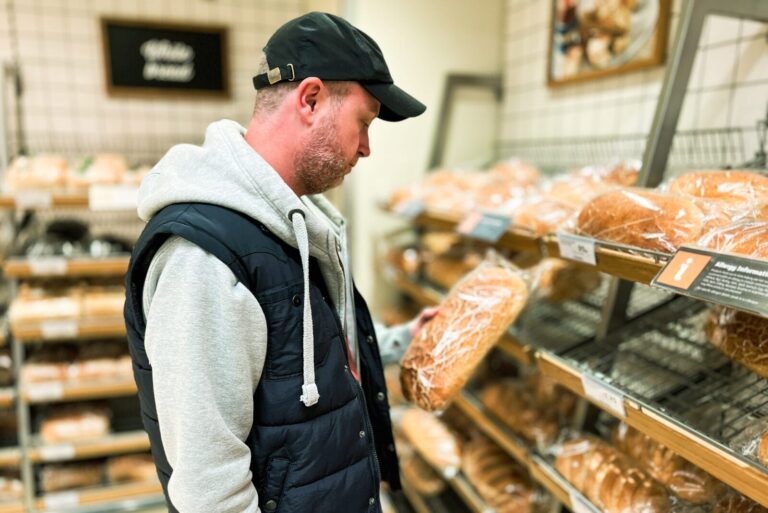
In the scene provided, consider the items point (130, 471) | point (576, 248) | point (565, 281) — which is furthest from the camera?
point (130, 471)

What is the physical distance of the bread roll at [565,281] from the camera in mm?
1849

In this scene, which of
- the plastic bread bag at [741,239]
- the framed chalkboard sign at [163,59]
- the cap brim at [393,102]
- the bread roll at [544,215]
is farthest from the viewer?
the framed chalkboard sign at [163,59]

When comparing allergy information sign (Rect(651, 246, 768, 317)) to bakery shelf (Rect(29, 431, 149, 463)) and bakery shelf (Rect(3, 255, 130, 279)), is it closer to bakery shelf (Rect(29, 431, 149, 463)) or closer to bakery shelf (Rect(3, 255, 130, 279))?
bakery shelf (Rect(3, 255, 130, 279))

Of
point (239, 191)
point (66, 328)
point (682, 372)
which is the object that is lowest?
point (66, 328)

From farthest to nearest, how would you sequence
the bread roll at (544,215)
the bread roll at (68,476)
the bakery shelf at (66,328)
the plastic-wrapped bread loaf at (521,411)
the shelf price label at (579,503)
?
the bread roll at (68,476)
the bakery shelf at (66,328)
the plastic-wrapped bread loaf at (521,411)
the bread roll at (544,215)
the shelf price label at (579,503)

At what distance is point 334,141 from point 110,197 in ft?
5.53

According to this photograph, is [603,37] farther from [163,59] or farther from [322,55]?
[163,59]

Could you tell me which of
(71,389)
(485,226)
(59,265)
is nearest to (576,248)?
(485,226)

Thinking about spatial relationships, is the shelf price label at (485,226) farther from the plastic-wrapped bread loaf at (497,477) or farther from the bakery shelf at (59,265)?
the bakery shelf at (59,265)

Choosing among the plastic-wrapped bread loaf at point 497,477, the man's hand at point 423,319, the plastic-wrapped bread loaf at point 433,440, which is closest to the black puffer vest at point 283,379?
the man's hand at point 423,319

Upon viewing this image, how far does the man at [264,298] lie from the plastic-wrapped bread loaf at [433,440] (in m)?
1.16

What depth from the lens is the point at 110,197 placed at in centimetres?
226

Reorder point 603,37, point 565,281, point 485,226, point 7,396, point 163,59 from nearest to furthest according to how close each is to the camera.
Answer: point 485,226, point 565,281, point 603,37, point 7,396, point 163,59

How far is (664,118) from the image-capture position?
4.19 ft
